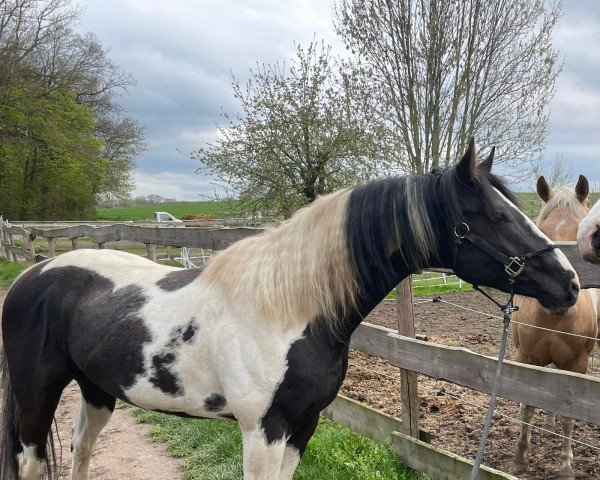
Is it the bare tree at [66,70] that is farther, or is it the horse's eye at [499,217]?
the bare tree at [66,70]

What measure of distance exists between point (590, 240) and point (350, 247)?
42.6 inches

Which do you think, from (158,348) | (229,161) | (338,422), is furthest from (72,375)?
(229,161)

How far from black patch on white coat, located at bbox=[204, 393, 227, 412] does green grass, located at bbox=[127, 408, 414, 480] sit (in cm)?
123

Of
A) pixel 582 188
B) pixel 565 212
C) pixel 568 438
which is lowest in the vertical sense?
pixel 568 438

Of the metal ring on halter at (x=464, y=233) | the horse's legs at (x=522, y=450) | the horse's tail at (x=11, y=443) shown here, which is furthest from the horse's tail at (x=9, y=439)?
the horse's legs at (x=522, y=450)

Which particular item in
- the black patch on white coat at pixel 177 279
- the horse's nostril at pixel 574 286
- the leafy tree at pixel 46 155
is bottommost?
the horse's nostril at pixel 574 286

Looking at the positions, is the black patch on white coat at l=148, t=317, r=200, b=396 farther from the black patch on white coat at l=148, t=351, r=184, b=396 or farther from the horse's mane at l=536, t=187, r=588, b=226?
the horse's mane at l=536, t=187, r=588, b=226

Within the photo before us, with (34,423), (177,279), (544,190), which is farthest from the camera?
(544,190)

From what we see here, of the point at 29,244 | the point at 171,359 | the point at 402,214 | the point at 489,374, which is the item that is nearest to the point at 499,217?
the point at 402,214

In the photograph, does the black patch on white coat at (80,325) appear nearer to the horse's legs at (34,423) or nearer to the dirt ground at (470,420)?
the horse's legs at (34,423)

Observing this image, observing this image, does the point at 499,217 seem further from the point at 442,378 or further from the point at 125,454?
the point at 125,454

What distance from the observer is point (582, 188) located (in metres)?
3.89

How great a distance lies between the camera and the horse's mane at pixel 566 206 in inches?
150

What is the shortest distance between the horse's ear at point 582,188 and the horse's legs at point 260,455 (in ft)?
10.2
